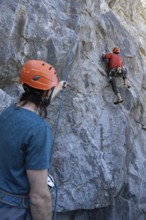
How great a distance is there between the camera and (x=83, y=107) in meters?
6.08

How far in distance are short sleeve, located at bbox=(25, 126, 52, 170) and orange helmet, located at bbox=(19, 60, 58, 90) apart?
0.48m

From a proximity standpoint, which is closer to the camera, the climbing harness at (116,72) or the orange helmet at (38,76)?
the orange helmet at (38,76)

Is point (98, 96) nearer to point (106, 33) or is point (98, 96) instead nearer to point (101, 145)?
point (101, 145)

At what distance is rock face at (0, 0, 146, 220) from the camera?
516 centimetres

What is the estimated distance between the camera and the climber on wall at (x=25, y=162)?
6.54 ft

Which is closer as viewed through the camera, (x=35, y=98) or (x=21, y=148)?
(x=21, y=148)

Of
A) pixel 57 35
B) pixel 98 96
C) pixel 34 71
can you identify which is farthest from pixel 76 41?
pixel 34 71

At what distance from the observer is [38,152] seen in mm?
1984

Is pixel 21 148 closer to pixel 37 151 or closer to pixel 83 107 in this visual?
pixel 37 151

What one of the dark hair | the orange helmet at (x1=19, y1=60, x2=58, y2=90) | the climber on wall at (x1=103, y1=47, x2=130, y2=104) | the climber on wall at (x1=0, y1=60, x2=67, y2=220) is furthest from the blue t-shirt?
the climber on wall at (x1=103, y1=47, x2=130, y2=104)

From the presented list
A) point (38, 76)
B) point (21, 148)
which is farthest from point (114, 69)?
point (21, 148)

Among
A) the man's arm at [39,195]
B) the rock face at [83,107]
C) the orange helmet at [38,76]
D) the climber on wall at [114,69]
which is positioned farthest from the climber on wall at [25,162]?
the climber on wall at [114,69]

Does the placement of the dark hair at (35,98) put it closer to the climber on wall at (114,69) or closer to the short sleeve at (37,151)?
the short sleeve at (37,151)

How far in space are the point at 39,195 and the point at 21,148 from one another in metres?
0.35
